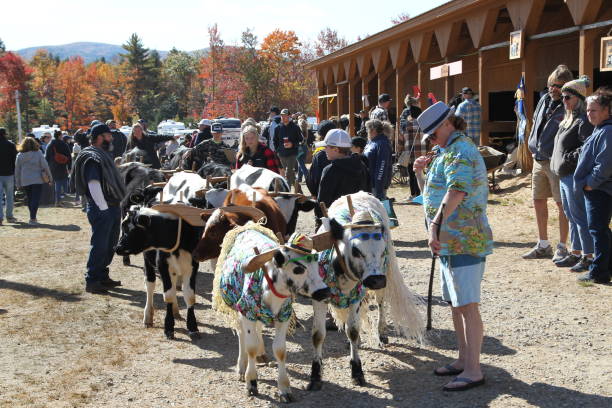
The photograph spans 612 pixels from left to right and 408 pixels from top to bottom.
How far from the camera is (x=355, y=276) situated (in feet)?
17.3

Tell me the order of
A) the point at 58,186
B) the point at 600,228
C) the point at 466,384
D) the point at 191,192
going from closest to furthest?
1. the point at 466,384
2. the point at 600,228
3. the point at 191,192
4. the point at 58,186

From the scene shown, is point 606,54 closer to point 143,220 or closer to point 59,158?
point 143,220

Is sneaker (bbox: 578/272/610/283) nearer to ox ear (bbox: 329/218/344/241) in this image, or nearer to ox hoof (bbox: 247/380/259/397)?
ox ear (bbox: 329/218/344/241)

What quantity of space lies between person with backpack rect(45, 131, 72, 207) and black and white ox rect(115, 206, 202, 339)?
38.7 ft

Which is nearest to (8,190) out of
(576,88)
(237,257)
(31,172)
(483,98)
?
(31,172)

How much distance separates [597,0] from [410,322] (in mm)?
9129

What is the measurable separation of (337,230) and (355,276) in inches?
15.1

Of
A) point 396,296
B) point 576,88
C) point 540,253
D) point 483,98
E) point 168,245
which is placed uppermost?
point 483,98

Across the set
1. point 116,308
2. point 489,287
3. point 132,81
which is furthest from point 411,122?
point 132,81

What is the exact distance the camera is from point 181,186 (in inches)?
336

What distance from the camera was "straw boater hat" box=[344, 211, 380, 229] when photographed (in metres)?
5.23

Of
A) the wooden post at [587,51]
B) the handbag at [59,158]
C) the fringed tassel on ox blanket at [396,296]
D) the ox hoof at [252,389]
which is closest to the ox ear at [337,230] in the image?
the fringed tassel on ox blanket at [396,296]

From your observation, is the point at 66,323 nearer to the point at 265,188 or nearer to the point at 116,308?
the point at 116,308

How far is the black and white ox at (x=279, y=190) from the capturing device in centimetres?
740
